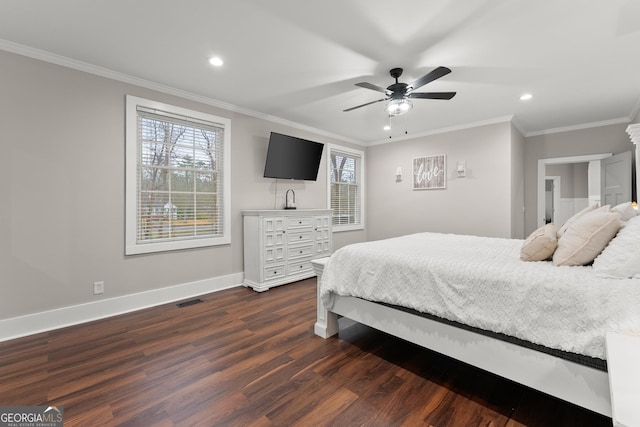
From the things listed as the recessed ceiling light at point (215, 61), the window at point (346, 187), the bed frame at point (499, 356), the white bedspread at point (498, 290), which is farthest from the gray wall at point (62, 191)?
the window at point (346, 187)

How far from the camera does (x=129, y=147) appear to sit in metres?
3.13

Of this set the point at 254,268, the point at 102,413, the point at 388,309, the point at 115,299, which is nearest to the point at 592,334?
the point at 388,309

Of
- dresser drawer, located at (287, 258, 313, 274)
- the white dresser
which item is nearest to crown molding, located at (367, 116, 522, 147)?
the white dresser

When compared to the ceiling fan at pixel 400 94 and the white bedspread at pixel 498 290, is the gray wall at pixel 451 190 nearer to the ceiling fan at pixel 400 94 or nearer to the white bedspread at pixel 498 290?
the ceiling fan at pixel 400 94

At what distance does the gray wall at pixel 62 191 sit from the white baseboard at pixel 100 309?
0.06 metres

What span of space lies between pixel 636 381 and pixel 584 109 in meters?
4.86

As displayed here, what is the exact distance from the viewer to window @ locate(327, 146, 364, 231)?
5738 mm

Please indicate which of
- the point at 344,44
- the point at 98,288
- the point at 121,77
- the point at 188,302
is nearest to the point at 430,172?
the point at 344,44

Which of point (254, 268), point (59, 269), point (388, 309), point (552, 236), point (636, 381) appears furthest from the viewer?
point (254, 268)

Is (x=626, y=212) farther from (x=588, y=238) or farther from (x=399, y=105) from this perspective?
(x=399, y=105)

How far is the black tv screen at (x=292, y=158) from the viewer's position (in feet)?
14.2

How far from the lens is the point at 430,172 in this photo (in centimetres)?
534

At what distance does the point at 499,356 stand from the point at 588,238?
84cm

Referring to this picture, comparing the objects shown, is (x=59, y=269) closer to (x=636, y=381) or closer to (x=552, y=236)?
(x=636, y=381)
